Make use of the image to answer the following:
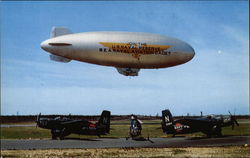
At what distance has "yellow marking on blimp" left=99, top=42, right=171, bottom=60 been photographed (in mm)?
25359

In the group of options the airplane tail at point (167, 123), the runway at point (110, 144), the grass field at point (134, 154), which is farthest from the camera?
the airplane tail at point (167, 123)

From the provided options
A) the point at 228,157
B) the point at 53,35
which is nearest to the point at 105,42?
the point at 53,35

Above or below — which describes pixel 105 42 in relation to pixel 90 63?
above

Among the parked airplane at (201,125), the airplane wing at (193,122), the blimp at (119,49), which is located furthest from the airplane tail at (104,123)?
the airplane wing at (193,122)

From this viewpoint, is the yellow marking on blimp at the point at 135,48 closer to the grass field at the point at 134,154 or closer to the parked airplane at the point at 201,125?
the parked airplane at the point at 201,125

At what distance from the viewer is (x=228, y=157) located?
571 inches

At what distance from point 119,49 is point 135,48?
153 centimetres

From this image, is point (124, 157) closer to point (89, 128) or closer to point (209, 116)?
point (89, 128)

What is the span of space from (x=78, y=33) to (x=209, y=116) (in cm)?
1612

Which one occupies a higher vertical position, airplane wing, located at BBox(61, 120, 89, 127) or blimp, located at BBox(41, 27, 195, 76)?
blimp, located at BBox(41, 27, 195, 76)

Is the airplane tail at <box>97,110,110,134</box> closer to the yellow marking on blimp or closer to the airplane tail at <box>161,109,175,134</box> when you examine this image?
the airplane tail at <box>161,109,175,134</box>

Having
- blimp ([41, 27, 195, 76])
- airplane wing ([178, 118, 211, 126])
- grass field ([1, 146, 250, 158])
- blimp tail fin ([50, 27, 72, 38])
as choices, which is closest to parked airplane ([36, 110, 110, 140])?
blimp ([41, 27, 195, 76])

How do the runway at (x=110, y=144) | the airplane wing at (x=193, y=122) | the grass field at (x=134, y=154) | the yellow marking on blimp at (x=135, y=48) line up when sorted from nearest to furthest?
1. the grass field at (x=134, y=154)
2. the runway at (x=110, y=144)
3. the yellow marking on blimp at (x=135, y=48)
4. the airplane wing at (x=193, y=122)

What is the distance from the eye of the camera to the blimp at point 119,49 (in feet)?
83.4
